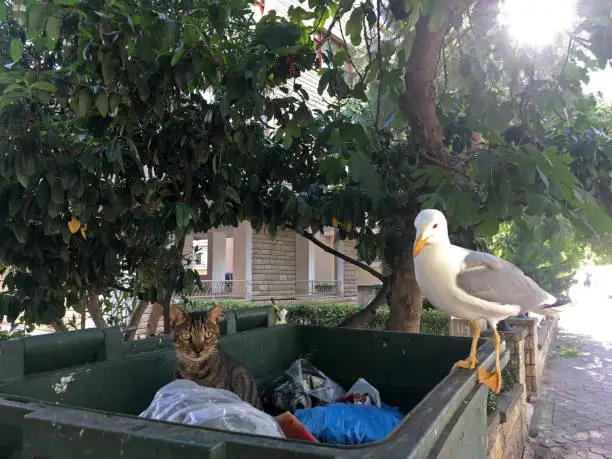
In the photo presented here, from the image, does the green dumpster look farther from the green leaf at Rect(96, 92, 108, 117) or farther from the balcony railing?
the balcony railing

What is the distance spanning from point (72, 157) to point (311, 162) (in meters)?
1.90

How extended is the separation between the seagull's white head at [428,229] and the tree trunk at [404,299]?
1.96 metres

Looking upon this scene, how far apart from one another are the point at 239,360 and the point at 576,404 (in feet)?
18.6

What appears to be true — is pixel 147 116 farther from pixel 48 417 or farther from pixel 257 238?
pixel 257 238

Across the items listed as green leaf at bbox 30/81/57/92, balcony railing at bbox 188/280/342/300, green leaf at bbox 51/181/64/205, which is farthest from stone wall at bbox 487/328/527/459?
balcony railing at bbox 188/280/342/300

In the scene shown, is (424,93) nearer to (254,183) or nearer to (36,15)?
(254,183)

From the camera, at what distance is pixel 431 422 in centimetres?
100

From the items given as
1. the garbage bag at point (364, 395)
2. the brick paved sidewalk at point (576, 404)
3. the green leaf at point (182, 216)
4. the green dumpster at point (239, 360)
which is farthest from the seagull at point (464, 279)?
the brick paved sidewalk at point (576, 404)

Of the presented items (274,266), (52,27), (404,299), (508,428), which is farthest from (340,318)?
(52,27)

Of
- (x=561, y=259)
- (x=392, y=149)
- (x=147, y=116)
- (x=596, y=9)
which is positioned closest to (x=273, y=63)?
(x=147, y=116)

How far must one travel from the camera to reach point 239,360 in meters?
2.78

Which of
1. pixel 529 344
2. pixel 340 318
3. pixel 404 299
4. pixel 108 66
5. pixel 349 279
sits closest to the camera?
pixel 108 66

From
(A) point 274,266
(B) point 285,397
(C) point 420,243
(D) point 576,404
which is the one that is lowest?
(D) point 576,404

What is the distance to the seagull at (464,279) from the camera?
1.91 meters
